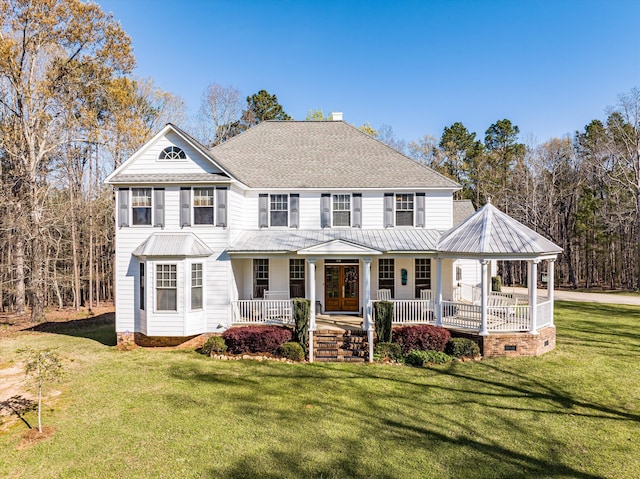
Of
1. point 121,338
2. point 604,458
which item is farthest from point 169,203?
point 604,458

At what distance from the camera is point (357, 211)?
16.3 meters

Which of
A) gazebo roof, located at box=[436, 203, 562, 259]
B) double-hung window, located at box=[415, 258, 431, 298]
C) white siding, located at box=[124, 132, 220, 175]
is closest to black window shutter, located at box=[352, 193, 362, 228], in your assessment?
double-hung window, located at box=[415, 258, 431, 298]

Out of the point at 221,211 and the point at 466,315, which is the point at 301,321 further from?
the point at 466,315

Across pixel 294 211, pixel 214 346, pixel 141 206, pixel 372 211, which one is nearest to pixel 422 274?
pixel 372 211

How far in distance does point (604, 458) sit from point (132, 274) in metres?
15.1

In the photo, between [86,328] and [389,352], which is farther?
[86,328]

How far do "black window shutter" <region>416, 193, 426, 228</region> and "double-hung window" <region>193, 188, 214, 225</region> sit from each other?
30.6ft

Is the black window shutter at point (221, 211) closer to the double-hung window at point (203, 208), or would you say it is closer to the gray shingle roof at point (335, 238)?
the double-hung window at point (203, 208)

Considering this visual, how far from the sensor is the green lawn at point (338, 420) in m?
6.45

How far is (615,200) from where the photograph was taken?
3331 cm

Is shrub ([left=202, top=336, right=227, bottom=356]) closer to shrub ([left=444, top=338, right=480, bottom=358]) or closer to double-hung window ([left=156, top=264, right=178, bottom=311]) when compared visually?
double-hung window ([left=156, top=264, right=178, bottom=311])

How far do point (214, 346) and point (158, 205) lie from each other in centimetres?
609

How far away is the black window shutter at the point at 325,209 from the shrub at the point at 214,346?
6.87 metres

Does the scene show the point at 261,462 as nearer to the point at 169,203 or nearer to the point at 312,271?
the point at 312,271
